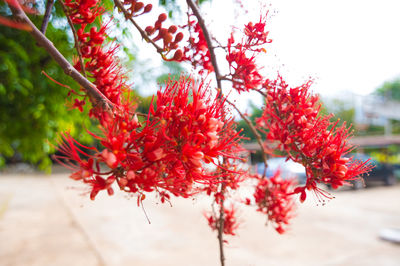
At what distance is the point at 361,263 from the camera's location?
349 centimetres

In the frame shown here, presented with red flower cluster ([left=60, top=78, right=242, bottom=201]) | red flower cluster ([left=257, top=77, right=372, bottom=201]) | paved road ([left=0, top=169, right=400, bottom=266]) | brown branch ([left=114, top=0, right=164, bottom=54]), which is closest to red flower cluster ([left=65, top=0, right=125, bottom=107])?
brown branch ([left=114, top=0, right=164, bottom=54])

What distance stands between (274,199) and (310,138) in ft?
1.45

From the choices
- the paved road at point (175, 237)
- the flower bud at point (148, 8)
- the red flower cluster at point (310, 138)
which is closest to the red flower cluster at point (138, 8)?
the flower bud at point (148, 8)

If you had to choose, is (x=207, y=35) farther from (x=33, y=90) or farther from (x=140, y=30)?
(x=33, y=90)

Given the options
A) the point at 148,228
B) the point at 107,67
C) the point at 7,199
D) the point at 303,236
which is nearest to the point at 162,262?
the point at 148,228

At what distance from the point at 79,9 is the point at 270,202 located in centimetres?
90

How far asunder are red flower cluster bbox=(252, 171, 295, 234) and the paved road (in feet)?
4.35

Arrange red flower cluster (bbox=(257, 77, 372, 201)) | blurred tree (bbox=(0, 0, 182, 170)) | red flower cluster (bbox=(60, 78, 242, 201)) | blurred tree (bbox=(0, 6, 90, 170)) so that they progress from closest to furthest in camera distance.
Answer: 1. red flower cluster (bbox=(60, 78, 242, 201))
2. red flower cluster (bbox=(257, 77, 372, 201))
3. blurred tree (bbox=(0, 0, 182, 170))
4. blurred tree (bbox=(0, 6, 90, 170))

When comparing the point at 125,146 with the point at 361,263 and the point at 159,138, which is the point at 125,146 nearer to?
the point at 159,138

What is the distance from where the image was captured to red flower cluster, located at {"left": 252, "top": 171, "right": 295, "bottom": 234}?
3.67 ft

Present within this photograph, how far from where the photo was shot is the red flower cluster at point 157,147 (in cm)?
55

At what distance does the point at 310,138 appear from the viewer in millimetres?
749

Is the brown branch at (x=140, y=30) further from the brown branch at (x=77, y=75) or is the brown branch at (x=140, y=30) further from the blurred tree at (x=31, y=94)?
the blurred tree at (x=31, y=94)

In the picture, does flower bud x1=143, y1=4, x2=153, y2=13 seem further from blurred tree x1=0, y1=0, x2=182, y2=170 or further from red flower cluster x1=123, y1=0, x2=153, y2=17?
blurred tree x1=0, y1=0, x2=182, y2=170
